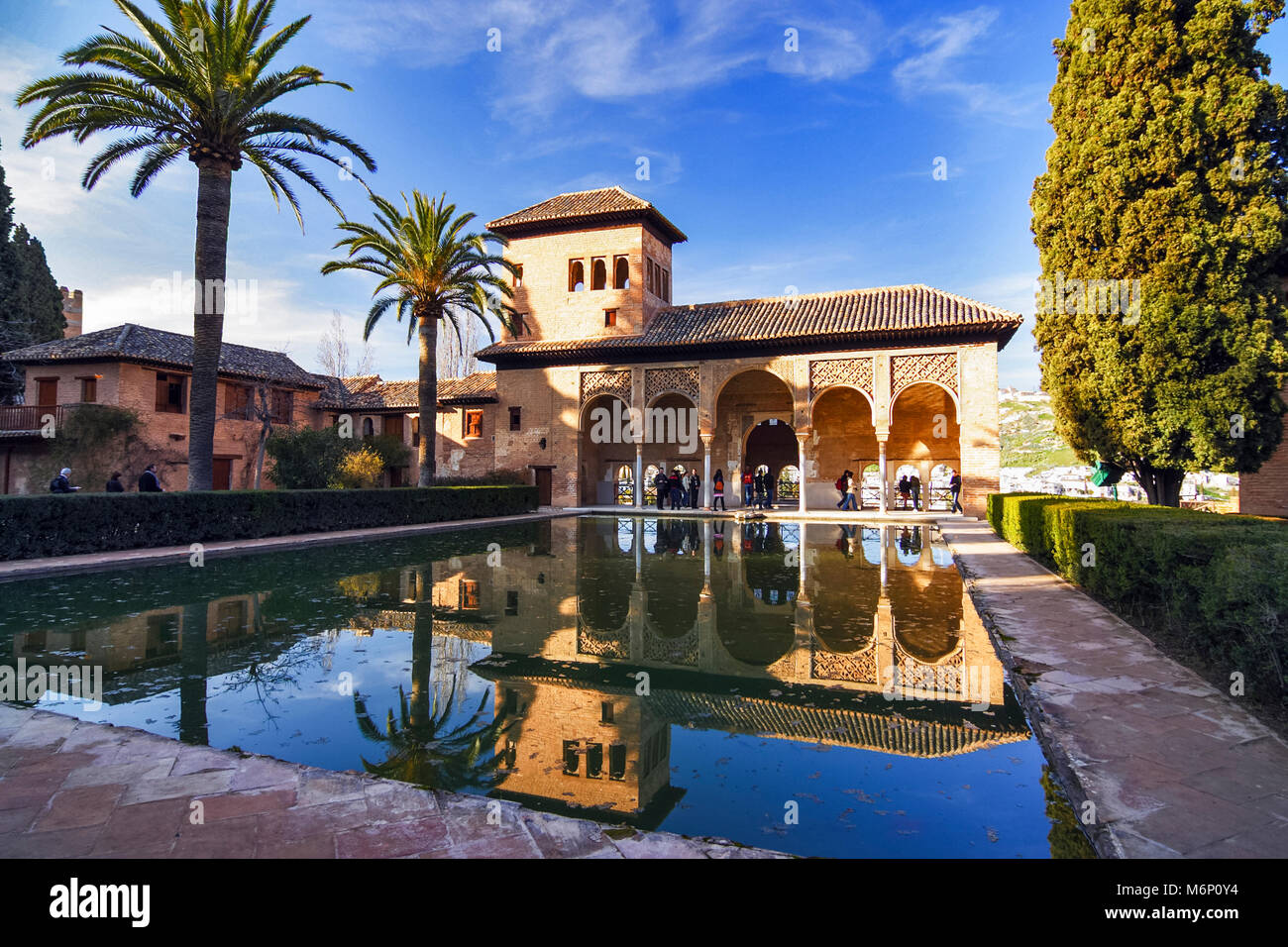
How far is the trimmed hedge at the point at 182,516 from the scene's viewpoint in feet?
33.3

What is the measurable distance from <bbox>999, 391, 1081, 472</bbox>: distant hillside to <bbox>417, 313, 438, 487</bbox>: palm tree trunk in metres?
57.9

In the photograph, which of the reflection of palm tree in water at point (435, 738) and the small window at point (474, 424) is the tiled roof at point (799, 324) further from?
the reflection of palm tree in water at point (435, 738)

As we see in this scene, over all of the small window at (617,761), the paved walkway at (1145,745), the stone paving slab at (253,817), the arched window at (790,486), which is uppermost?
the arched window at (790,486)

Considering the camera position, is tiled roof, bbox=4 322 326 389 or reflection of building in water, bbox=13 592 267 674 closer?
reflection of building in water, bbox=13 592 267 674

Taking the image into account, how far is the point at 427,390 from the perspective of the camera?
2062 cm

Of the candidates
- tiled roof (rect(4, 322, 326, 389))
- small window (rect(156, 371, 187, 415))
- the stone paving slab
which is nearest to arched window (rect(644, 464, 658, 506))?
tiled roof (rect(4, 322, 326, 389))

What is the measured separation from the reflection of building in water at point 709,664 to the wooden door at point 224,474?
2060 cm

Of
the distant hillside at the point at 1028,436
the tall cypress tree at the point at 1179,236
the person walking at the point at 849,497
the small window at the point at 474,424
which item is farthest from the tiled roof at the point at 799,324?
the distant hillside at the point at 1028,436

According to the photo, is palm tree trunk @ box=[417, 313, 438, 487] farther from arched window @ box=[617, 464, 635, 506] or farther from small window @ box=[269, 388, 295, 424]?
small window @ box=[269, 388, 295, 424]

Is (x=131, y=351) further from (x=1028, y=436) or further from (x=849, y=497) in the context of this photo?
Result: (x=1028, y=436)

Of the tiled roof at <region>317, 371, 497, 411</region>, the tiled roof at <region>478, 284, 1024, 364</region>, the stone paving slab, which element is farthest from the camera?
the tiled roof at <region>317, 371, 497, 411</region>

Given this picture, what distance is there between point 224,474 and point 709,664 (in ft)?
86.1

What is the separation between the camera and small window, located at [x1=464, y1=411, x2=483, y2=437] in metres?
28.5
